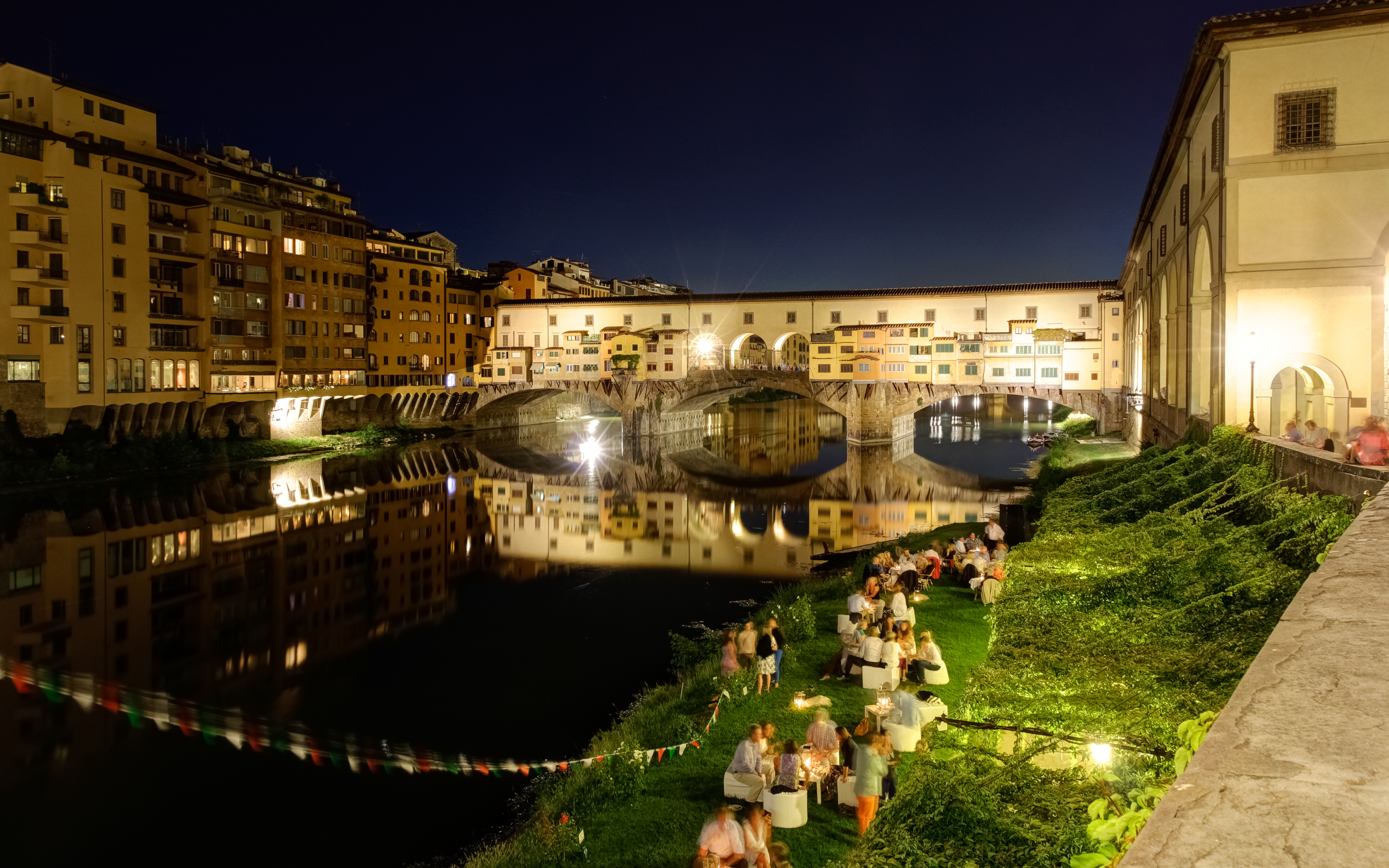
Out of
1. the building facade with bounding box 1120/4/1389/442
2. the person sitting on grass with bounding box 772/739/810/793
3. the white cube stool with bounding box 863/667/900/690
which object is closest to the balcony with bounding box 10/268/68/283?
the white cube stool with bounding box 863/667/900/690

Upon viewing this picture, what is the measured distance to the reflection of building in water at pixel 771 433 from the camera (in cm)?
4584

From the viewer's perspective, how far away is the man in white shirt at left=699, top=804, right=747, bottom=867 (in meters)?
6.65

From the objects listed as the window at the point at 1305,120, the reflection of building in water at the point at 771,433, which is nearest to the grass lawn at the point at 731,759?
the window at the point at 1305,120

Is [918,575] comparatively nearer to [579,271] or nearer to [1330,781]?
[1330,781]

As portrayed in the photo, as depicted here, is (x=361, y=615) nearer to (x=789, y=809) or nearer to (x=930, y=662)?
(x=930, y=662)

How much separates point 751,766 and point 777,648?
341cm

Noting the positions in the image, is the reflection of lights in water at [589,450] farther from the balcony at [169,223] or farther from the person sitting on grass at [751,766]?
the person sitting on grass at [751,766]

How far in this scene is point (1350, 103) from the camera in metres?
16.0

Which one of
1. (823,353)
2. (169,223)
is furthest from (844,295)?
(169,223)

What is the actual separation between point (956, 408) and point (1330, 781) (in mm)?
91269

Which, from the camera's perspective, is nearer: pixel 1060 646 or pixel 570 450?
pixel 1060 646

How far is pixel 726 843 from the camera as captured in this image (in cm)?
666

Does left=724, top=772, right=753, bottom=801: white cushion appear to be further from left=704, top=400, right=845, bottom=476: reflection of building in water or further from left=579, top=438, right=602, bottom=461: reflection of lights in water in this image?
left=579, top=438, right=602, bottom=461: reflection of lights in water

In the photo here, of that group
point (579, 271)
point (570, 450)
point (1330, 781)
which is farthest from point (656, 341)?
point (1330, 781)
